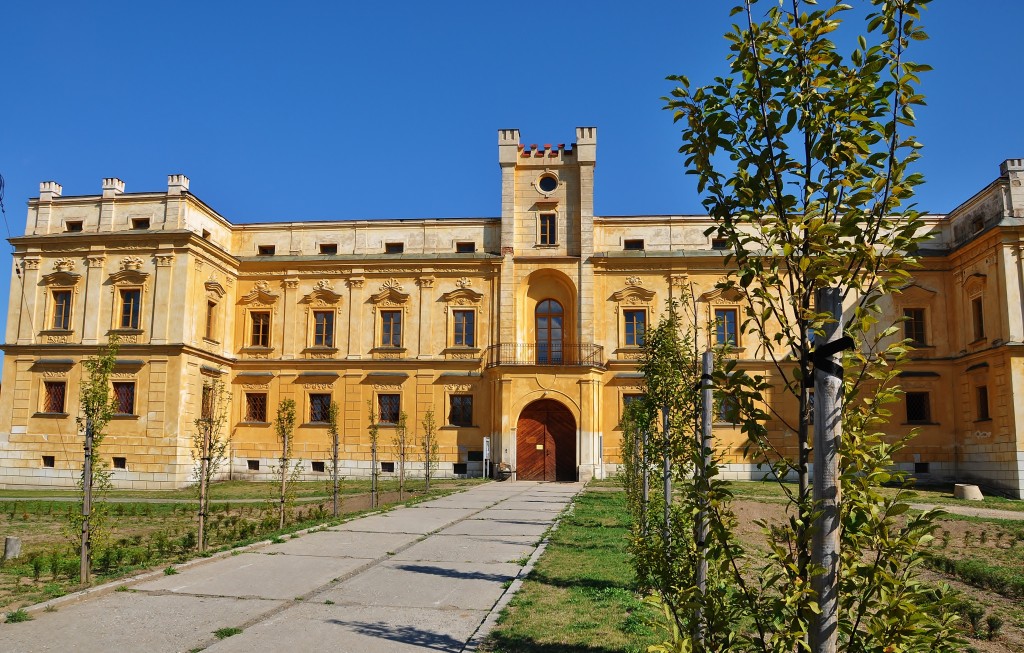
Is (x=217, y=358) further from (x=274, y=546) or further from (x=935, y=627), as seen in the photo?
(x=935, y=627)

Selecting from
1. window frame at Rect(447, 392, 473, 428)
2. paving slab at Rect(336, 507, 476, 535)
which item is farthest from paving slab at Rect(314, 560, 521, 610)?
window frame at Rect(447, 392, 473, 428)

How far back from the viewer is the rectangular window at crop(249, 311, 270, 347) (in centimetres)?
3416

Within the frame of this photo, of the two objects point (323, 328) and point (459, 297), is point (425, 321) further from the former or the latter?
point (323, 328)

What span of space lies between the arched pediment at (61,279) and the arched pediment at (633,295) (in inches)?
876

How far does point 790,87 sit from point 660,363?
6531 mm

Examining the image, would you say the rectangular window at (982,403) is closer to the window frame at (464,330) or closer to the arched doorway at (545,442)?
the arched doorway at (545,442)

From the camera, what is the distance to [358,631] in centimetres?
697

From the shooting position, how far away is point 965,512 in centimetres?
2052

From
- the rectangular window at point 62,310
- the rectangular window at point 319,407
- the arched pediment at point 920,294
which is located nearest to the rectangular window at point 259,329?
the rectangular window at point 319,407

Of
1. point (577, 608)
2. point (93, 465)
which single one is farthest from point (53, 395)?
point (577, 608)

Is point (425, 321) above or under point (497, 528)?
above

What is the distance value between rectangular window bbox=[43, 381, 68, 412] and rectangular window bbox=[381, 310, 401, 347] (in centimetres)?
1276

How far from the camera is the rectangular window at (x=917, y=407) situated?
3142cm

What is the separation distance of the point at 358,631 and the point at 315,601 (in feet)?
4.57
